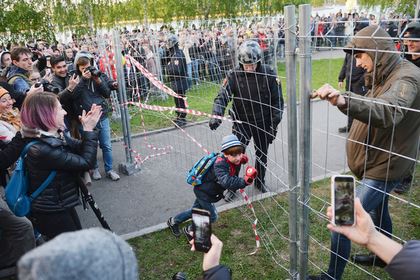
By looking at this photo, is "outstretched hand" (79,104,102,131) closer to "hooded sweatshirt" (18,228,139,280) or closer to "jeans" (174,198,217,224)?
"jeans" (174,198,217,224)

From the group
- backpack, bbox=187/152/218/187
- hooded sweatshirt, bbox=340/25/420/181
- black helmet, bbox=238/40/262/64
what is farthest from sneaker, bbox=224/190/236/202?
hooded sweatshirt, bbox=340/25/420/181

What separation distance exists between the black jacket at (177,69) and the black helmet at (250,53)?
3934 mm

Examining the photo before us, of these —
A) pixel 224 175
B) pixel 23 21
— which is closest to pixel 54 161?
pixel 224 175

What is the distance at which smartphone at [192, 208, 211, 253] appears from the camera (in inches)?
67.4

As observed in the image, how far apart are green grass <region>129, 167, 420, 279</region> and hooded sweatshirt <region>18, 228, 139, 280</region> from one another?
2.48 m

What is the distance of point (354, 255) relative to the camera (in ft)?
10.8

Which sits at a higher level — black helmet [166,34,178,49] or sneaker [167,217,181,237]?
black helmet [166,34,178,49]

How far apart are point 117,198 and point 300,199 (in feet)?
10.6

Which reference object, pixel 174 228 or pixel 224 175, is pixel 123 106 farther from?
pixel 224 175

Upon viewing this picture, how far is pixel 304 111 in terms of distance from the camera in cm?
219

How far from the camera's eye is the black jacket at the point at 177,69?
803 centimetres

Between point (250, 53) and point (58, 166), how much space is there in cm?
242

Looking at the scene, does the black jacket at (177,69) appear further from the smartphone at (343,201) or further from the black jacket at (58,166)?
the smartphone at (343,201)

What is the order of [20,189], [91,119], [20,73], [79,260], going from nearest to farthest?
[79,260] → [20,189] → [91,119] → [20,73]
